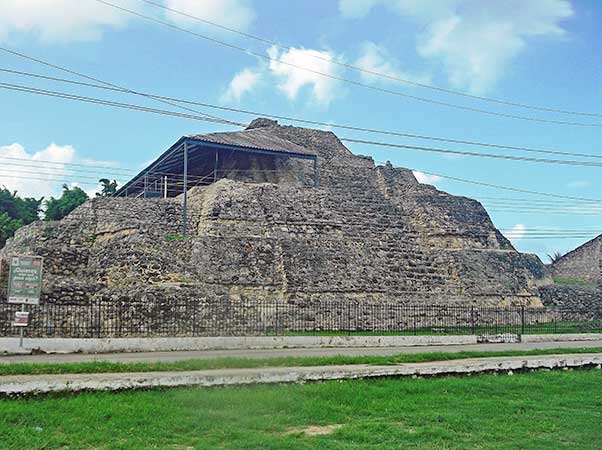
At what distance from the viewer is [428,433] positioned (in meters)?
8.32

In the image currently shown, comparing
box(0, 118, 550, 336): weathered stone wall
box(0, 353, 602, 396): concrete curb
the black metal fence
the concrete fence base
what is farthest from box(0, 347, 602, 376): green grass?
box(0, 118, 550, 336): weathered stone wall

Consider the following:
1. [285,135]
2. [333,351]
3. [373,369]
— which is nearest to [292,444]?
[373,369]

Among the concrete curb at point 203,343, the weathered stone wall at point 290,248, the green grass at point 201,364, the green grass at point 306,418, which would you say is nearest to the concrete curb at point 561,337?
the concrete curb at point 203,343

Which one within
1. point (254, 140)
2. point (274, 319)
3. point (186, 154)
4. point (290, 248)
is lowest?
point (274, 319)

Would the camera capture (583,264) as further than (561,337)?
Yes

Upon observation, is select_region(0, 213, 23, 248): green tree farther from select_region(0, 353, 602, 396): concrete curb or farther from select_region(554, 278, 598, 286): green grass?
select_region(0, 353, 602, 396): concrete curb

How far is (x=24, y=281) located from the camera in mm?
15422

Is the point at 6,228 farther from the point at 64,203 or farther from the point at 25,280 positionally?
the point at 25,280

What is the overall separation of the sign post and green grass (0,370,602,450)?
662cm

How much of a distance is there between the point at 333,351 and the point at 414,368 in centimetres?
497

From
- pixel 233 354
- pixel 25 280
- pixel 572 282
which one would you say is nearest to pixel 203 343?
pixel 233 354

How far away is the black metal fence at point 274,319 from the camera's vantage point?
56.2ft

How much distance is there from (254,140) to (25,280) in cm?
1656

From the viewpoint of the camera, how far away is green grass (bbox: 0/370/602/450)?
7.74 m
